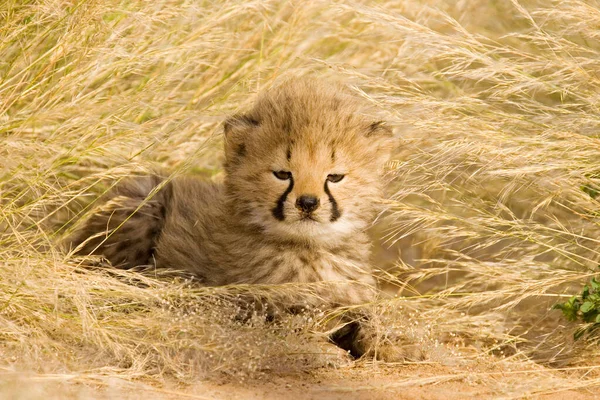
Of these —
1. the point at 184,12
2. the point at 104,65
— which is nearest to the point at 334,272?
the point at 104,65

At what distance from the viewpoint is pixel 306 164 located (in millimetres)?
3471

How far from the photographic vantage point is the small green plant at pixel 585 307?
3594mm

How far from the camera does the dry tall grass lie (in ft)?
11.0

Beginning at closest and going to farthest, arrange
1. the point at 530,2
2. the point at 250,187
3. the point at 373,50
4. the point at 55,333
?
the point at 55,333, the point at 250,187, the point at 530,2, the point at 373,50

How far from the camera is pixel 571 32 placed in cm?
405

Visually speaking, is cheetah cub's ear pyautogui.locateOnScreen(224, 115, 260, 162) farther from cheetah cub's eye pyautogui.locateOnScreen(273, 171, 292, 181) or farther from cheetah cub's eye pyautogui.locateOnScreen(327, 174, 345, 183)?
cheetah cub's eye pyautogui.locateOnScreen(327, 174, 345, 183)

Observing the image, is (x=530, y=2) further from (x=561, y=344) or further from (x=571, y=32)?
(x=561, y=344)

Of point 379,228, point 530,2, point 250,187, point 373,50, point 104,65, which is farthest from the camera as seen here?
point 373,50

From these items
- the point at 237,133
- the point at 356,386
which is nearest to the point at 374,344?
the point at 356,386

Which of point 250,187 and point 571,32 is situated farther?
point 571,32

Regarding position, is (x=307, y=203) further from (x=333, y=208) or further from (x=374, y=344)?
(x=374, y=344)

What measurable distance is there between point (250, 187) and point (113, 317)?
2.49ft

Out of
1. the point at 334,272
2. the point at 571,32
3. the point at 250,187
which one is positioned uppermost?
the point at 571,32

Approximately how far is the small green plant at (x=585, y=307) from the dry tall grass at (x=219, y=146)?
0.21ft
